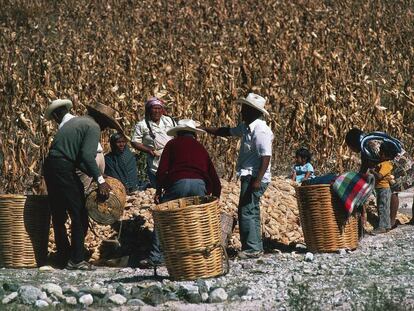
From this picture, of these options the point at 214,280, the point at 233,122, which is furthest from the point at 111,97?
the point at 214,280

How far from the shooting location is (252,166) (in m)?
10.6

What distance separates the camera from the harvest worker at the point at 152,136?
11.8m

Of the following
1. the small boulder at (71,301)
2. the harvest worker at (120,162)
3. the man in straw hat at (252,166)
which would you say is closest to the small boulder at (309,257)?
the man in straw hat at (252,166)

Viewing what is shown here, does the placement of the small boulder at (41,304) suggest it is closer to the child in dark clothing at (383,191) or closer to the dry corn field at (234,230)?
the dry corn field at (234,230)

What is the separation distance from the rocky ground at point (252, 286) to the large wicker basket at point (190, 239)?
0.15m

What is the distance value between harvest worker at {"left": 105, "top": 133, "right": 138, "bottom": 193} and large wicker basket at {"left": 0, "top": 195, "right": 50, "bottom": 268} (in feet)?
6.07

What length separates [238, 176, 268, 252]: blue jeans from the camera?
10594 millimetres

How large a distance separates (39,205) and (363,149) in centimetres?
312

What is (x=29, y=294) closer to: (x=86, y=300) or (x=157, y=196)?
(x=86, y=300)

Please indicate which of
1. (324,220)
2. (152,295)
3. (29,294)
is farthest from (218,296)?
(324,220)

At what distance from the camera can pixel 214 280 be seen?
9.49 metres

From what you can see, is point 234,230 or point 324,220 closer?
point 324,220

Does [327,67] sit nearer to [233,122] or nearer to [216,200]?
[233,122]

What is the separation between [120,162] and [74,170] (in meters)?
2.13
